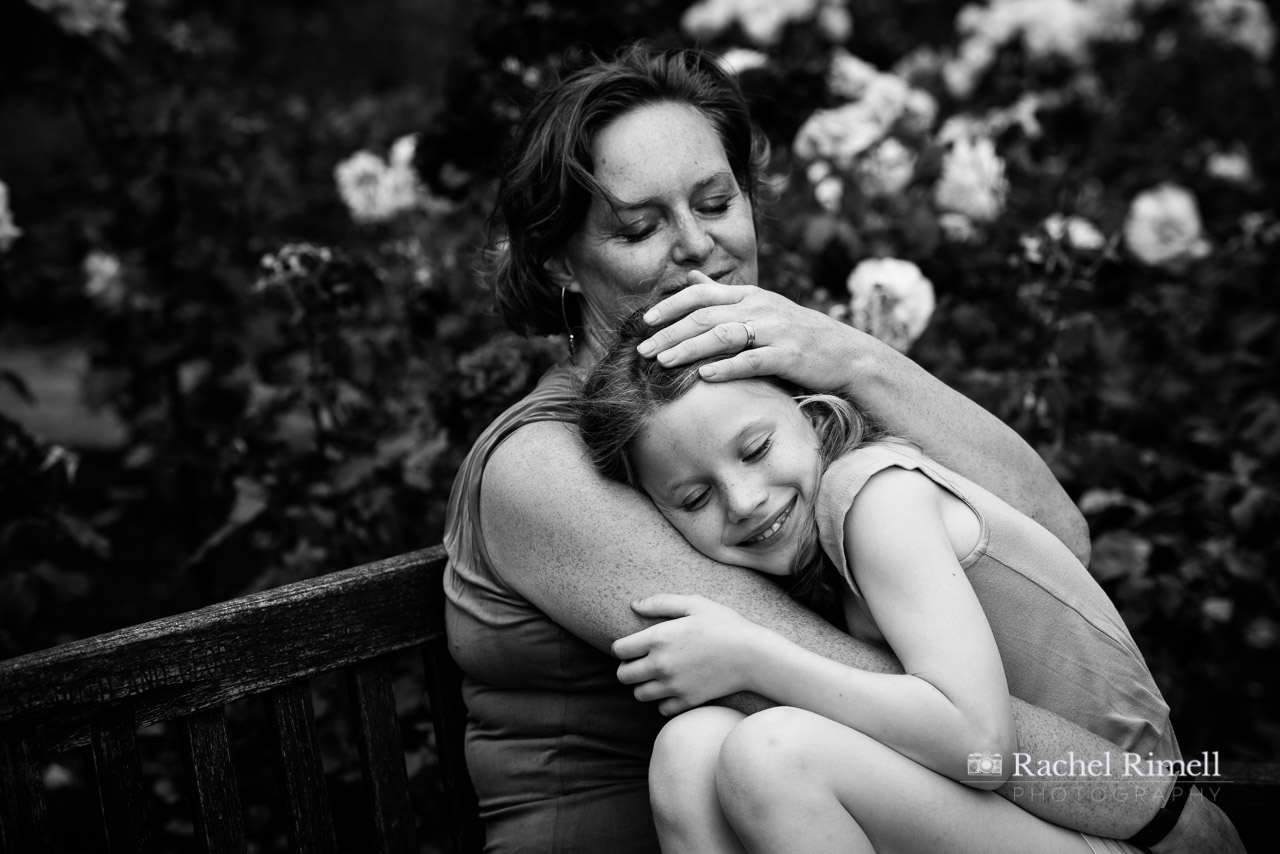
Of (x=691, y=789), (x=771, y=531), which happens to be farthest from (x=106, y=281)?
(x=691, y=789)

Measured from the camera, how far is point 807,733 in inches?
56.3

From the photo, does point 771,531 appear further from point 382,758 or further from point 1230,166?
point 1230,166

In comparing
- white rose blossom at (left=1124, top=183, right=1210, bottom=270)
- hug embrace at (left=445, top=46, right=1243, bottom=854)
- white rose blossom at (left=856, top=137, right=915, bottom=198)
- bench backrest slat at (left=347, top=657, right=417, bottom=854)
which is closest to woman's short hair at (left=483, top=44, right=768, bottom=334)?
hug embrace at (left=445, top=46, right=1243, bottom=854)

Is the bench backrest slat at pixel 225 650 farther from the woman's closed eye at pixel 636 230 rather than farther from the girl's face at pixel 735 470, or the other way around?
the woman's closed eye at pixel 636 230

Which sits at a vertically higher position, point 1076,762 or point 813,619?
point 813,619

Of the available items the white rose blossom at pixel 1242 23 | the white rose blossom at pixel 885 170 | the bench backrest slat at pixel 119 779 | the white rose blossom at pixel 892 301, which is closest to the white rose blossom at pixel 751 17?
the white rose blossom at pixel 885 170

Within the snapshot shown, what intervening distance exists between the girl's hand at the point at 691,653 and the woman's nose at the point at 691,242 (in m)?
0.60

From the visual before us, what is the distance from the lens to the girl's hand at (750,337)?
5.44ft

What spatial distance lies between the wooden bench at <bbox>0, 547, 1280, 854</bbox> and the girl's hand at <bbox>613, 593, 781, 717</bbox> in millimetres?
447

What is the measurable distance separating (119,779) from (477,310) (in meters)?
1.44

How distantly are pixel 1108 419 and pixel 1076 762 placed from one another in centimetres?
162

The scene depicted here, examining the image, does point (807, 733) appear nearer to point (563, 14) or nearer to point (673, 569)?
point (673, 569)

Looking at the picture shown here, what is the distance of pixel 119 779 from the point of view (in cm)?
150

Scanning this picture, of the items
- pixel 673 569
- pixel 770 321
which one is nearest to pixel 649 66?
pixel 770 321
